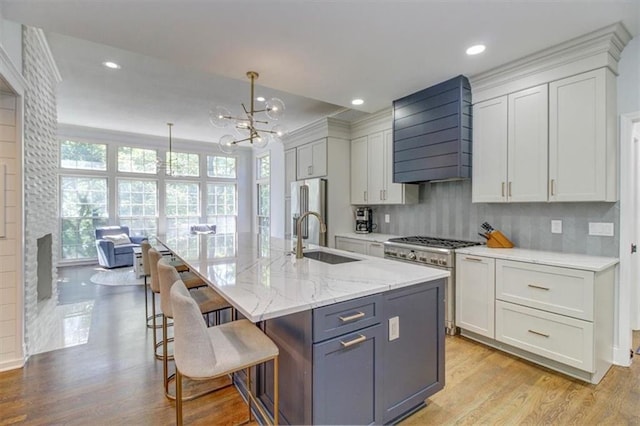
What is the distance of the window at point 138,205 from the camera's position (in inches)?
282

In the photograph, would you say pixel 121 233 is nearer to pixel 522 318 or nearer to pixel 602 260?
pixel 522 318

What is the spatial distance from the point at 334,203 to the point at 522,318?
9.33 feet

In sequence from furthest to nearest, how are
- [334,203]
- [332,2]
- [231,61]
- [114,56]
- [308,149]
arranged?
[308,149] → [334,203] → [114,56] → [231,61] → [332,2]

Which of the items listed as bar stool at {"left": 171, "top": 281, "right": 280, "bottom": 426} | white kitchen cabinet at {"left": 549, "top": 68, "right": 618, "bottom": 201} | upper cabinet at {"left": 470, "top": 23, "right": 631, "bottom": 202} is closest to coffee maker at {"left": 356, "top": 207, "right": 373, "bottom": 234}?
upper cabinet at {"left": 470, "top": 23, "right": 631, "bottom": 202}

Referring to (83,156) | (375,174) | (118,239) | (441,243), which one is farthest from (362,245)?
(83,156)

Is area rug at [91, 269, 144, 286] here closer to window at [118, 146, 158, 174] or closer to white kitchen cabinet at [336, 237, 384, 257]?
window at [118, 146, 158, 174]

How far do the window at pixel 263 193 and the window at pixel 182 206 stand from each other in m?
1.60

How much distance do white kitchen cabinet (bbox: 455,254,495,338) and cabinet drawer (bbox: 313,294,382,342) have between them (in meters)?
1.67

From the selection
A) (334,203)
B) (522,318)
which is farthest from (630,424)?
(334,203)

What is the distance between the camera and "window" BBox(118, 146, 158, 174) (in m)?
7.13

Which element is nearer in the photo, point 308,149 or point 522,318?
point 522,318

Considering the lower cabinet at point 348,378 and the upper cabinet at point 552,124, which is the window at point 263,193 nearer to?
the upper cabinet at point 552,124

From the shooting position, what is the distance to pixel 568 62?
2.49 metres

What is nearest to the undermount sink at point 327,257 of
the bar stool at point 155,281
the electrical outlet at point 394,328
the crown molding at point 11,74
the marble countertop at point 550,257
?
the electrical outlet at point 394,328
